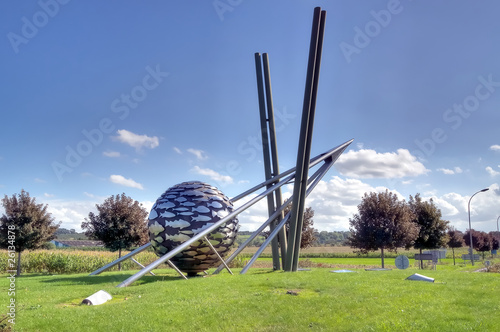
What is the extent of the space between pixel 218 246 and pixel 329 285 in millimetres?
4448

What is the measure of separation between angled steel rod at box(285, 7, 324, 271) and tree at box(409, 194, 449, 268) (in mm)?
28072

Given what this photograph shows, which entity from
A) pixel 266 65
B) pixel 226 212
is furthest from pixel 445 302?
pixel 266 65

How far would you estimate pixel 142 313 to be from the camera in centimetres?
760

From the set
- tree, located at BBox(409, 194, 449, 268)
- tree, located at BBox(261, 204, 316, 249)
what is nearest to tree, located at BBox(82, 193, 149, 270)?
tree, located at BBox(261, 204, 316, 249)

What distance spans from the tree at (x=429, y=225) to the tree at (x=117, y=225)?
2602 centimetres

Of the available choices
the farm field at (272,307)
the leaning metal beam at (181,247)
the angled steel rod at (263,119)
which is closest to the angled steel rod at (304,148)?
the leaning metal beam at (181,247)

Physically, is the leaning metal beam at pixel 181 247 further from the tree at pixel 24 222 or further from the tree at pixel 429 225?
the tree at pixel 429 225

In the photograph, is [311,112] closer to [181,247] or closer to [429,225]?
[181,247]

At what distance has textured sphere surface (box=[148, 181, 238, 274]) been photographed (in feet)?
41.2

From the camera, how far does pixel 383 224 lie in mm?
31797

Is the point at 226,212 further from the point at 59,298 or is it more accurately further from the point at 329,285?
the point at 59,298

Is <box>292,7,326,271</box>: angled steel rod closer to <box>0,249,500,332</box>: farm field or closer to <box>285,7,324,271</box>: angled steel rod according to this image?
<box>285,7,324,271</box>: angled steel rod

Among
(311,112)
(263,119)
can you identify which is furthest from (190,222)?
(263,119)

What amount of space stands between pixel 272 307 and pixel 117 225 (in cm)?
2147
